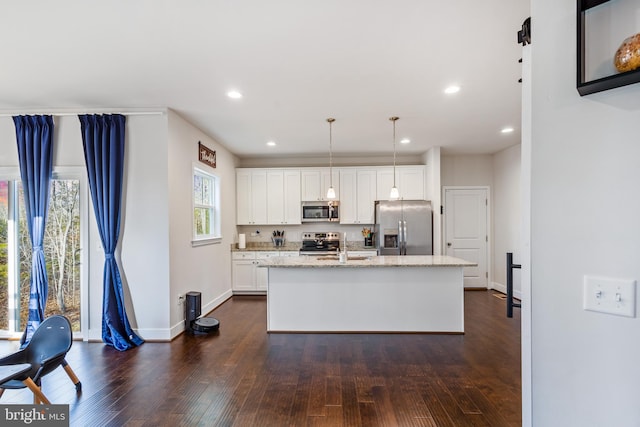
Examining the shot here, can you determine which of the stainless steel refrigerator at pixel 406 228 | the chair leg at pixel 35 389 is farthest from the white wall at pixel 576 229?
the stainless steel refrigerator at pixel 406 228

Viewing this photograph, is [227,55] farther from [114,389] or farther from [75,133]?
[114,389]

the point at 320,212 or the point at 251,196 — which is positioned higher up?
the point at 251,196

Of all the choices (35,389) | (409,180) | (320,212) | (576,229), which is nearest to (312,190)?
(320,212)

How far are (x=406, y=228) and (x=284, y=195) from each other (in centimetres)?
239

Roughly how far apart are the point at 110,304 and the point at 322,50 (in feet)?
11.4

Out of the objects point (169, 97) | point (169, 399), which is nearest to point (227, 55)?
point (169, 97)

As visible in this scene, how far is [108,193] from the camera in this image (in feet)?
11.9

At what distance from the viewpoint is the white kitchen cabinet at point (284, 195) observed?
20.4 ft

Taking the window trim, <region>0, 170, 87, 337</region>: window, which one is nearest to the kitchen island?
the window trim

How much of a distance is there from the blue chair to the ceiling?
212cm

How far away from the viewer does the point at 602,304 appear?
106 centimetres

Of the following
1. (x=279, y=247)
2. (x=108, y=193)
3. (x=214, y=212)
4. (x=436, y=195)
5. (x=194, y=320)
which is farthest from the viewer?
(x=279, y=247)

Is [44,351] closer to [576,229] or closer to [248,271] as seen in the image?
[576,229]

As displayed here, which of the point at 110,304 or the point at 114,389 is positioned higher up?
the point at 110,304
